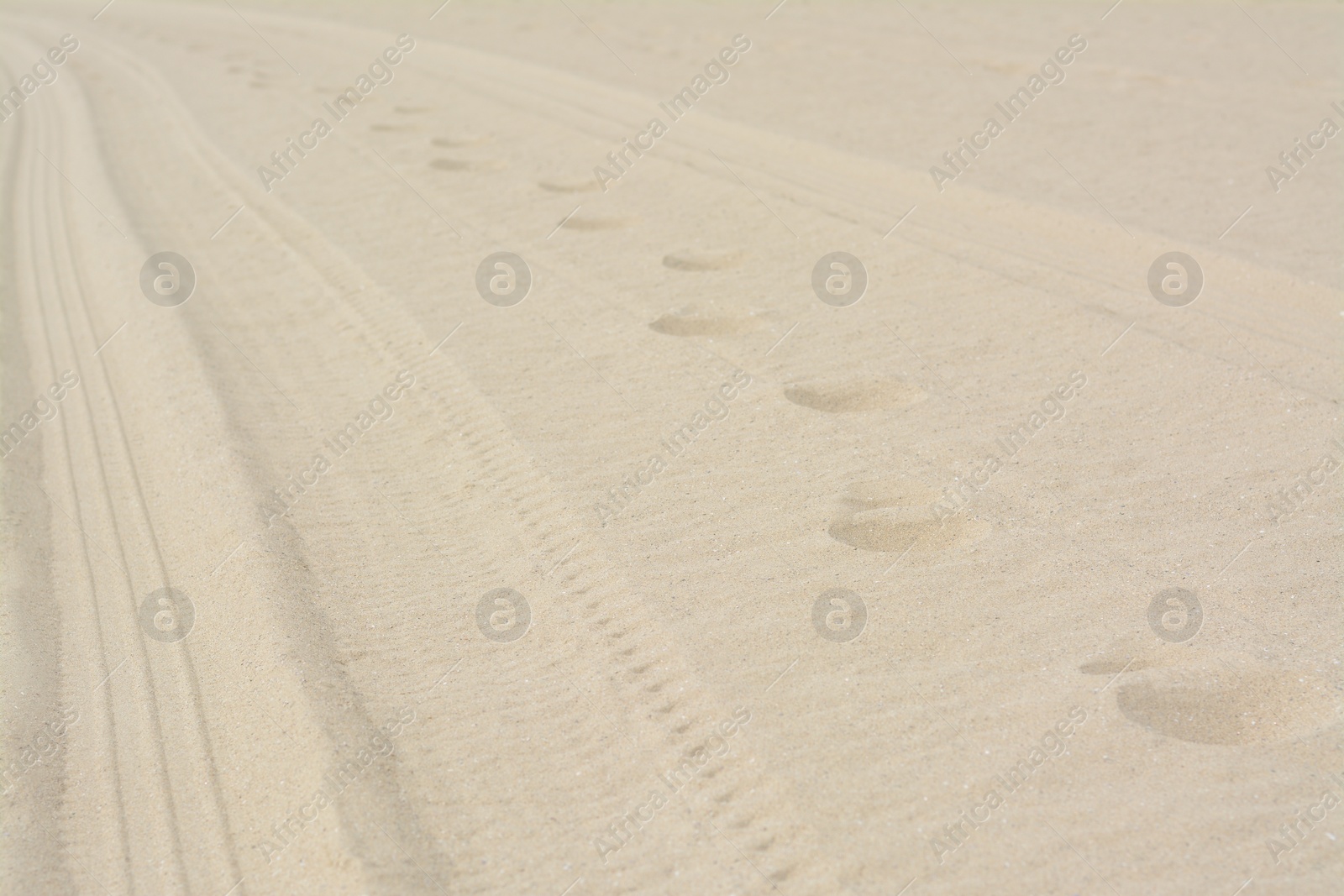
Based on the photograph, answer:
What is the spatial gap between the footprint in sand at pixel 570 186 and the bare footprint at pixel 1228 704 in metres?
6.17

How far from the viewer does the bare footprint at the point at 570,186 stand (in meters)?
8.61

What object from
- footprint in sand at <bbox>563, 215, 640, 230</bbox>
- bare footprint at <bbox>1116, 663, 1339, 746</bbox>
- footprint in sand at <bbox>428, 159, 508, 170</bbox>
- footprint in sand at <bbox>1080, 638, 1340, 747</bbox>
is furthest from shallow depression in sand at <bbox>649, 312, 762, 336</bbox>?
footprint in sand at <bbox>428, 159, 508, 170</bbox>

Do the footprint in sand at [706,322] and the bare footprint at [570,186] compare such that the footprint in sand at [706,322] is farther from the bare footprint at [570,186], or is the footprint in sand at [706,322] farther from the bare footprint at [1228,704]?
the bare footprint at [1228,704]

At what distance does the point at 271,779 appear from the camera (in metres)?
3.51

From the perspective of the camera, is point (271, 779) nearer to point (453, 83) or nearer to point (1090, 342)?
point (1090, 342)

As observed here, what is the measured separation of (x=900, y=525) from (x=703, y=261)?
3182 millimetres

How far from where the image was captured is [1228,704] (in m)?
3.50

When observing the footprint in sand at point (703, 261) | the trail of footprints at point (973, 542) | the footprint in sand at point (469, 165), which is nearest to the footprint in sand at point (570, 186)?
the footprint in sand at point (469, 165)

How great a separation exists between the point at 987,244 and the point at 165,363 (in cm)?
514

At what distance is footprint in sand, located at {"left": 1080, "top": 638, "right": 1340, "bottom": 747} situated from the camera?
3416mm

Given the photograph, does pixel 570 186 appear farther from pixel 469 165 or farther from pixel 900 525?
pixel 900 525

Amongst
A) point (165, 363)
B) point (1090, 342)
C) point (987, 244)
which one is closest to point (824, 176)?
point (987, 244)

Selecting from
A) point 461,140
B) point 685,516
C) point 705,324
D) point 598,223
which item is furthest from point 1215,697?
point 461,140

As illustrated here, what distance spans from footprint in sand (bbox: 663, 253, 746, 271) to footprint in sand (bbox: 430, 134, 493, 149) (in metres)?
3.68
